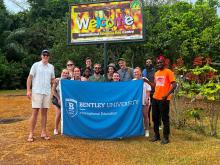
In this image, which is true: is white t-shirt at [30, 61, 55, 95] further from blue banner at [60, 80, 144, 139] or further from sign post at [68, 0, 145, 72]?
sign post at [68, 0, 145, 72]

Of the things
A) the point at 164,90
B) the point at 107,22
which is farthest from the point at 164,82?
the point at 107,22

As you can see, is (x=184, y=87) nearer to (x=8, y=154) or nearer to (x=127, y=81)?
(x=127, y=81)

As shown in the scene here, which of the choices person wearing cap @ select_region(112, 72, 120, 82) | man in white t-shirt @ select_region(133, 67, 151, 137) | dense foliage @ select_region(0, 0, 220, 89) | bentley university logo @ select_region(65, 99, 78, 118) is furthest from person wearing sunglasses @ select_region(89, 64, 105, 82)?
dense foliage @ select_region(0, 0, 220, 89)

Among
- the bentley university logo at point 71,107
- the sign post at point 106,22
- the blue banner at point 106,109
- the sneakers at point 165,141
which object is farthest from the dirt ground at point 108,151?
the sign post at point 106,22

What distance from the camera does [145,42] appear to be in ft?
70.0

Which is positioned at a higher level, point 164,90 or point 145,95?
point 164,90

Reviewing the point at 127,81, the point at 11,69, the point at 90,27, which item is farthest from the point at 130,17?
the point at 11,69

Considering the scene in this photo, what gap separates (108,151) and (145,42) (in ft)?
49.0

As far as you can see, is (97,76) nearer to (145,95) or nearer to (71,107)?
(71,107)

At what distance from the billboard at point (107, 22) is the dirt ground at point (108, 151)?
3.56m

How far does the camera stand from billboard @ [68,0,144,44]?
10656mm

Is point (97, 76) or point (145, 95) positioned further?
point (97, 76)

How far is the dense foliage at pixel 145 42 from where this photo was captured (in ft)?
67.7

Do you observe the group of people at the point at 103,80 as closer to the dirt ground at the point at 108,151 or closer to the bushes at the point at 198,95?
the dirt ground at the point at 108,151
